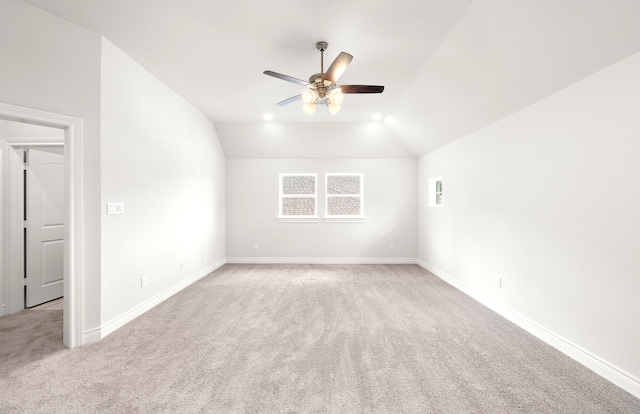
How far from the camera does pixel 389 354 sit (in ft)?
7.90

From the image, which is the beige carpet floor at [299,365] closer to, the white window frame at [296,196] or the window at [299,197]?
the white window frame at [296,196]

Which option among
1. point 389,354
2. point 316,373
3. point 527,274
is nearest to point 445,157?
point 527,274

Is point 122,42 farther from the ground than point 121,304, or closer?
farther from the ground

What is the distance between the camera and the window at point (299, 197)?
21.2ft

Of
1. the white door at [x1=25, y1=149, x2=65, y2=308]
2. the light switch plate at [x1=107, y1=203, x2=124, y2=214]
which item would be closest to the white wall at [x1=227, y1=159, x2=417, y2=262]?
the white door at [x1=25, y1=149, x2=65, y2=308]

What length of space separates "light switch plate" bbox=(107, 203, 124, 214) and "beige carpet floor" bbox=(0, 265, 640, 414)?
Answer: 3.99 ft

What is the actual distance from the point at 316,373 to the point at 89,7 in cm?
347

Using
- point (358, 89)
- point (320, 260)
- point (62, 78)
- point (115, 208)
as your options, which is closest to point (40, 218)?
point (115, 208)

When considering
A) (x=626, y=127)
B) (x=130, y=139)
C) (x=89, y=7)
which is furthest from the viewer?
(x=130, y=139)

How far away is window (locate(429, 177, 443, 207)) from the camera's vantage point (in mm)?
5466

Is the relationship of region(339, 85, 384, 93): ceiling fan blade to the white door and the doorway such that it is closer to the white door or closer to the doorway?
the doorway

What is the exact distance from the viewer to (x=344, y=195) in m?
6.45

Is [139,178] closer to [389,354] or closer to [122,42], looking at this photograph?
[122,42]

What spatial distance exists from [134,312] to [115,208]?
1.23 metres
